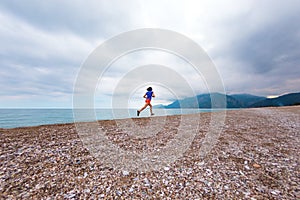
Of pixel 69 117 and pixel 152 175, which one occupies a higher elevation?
pixel 69 117

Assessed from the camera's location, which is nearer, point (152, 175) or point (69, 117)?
point (152, 175)

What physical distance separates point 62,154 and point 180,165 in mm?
5029

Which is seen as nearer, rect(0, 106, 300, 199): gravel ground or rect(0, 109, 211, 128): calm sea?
rect(0, 106, 300, 199): gravel ground

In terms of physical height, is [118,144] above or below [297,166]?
above

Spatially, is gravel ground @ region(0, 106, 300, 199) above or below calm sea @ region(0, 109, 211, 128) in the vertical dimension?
below

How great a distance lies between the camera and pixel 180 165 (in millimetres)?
5129

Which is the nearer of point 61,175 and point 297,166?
point 61,175

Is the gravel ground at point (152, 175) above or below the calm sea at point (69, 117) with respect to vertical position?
below

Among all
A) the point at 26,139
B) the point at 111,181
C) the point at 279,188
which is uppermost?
the point at 26,139

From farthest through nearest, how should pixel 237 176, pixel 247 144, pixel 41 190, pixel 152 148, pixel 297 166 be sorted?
pixel 247 144, pixel 152 148, pixel 297 166, pixel 237 176, pixel 41 190

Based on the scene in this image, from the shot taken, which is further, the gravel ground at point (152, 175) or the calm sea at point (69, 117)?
the calm sea at point (69, 117)

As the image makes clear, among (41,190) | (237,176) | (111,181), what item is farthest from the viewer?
(237,176)

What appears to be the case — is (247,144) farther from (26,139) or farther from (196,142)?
(26,139)

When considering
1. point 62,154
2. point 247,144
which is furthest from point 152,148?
point 247,144
